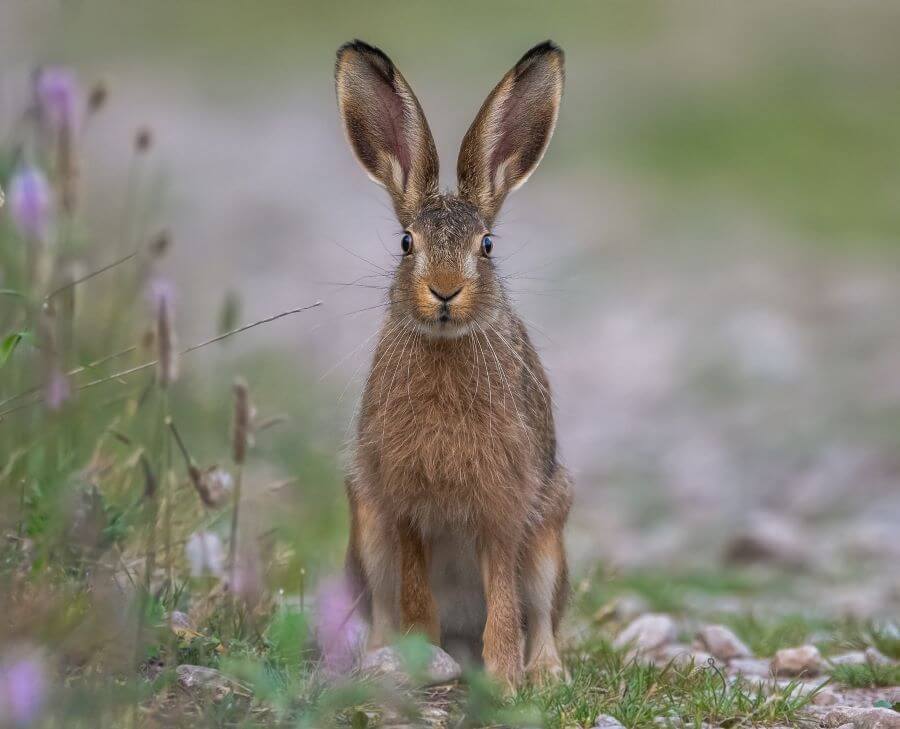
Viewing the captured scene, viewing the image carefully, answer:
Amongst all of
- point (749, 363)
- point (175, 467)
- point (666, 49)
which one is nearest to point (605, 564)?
point (175, 467)

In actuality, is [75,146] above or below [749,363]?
below

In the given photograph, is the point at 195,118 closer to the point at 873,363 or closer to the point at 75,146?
the point at 873,363

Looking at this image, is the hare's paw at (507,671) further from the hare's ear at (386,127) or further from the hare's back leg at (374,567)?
the hare's ear at (386,127)

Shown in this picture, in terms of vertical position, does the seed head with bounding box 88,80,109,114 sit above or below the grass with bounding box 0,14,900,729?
above

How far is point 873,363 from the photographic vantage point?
449 inches

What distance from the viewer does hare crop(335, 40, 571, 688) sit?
4.72 m

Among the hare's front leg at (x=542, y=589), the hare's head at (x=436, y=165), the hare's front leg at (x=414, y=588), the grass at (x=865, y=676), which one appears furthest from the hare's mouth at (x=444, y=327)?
the grass at (x=865, y=676)

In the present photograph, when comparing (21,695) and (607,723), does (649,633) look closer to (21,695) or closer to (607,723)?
(607,723)

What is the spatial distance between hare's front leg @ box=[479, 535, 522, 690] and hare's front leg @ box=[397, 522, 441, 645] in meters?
0.18

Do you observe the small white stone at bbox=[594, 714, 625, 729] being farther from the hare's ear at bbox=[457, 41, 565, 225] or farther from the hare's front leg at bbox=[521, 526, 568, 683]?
the hare's ear at bbox=[457, 41, 565, 225]

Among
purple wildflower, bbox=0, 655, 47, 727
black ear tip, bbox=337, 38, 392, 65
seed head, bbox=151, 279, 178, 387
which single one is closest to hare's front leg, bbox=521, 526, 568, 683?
black ear tip, bbox=337, 38, 392, 65

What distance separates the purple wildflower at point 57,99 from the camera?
4.34 metres

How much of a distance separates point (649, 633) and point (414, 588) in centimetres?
129

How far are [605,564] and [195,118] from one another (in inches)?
656
